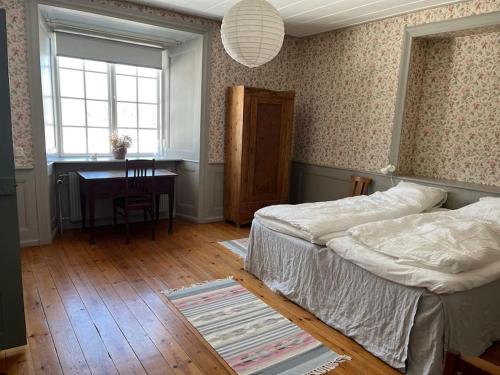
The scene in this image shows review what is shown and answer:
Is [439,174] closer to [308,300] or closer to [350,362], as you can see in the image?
[308,300]

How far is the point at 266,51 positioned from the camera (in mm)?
2303

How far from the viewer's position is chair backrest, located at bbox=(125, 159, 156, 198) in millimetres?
3748

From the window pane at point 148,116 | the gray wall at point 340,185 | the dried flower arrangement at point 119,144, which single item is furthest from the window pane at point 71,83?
the gray wall at point 340,185

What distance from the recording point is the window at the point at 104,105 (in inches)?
169

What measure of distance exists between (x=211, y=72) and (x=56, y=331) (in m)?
3.32

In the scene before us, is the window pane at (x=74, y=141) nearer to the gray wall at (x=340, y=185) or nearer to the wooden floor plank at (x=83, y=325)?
the wooden floor plank at (x=83, y=325)

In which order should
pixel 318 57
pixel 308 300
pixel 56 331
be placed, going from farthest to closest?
→ pixel 318 57
pixel 308 300
pixel 56 331

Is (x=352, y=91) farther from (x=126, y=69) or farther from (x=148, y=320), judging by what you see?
(x=148, y=320)

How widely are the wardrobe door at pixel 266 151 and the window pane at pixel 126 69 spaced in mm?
1639

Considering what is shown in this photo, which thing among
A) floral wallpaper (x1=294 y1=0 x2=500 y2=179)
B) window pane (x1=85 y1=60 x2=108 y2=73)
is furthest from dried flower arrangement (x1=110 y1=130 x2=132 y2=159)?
floral wallpaper (x1=294 y1=0 x2=500 y2=179)

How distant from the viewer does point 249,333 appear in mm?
2271

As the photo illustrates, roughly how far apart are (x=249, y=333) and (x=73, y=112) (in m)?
3.51

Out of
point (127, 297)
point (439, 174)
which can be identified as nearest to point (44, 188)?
point (127, 297)

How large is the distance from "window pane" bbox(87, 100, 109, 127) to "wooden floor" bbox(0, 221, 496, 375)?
1448mm
